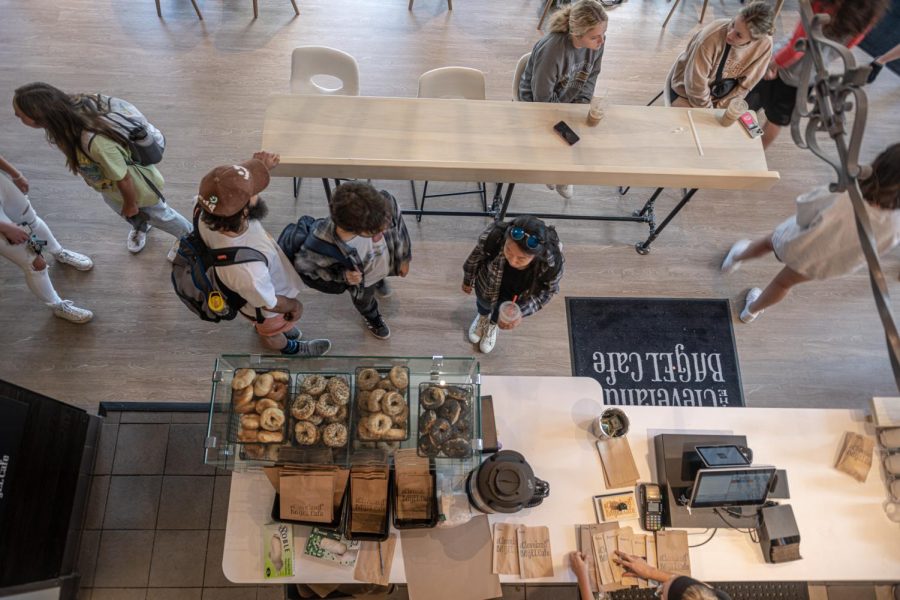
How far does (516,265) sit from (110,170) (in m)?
2.11

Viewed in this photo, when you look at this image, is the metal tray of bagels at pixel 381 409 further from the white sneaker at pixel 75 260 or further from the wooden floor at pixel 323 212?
the white sneaker at pixel 75 260

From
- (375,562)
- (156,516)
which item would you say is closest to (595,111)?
(375,562)

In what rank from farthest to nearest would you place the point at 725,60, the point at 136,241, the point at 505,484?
the point at 136,241
the point at 725,60
the point at 505,484

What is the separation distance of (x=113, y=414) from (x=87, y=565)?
844 mm

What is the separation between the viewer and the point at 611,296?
386 cm

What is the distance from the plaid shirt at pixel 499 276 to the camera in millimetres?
2622

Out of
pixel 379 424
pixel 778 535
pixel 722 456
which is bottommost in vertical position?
pixel 778 535

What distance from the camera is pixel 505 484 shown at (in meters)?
2.08

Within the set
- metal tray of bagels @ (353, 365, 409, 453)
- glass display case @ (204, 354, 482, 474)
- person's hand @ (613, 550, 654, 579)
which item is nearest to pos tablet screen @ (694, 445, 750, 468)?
person's hand @ (613, 550, 654, 579)

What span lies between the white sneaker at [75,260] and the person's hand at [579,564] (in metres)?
3.60

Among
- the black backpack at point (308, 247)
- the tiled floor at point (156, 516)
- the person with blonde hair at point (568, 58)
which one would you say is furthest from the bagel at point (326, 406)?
the person with blonde hair at point (568, 58)

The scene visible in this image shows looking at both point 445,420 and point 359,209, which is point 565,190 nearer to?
point 359,209

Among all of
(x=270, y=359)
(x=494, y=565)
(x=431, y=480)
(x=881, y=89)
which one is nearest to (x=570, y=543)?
(x=494, y=565)

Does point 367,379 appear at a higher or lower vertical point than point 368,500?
higher
